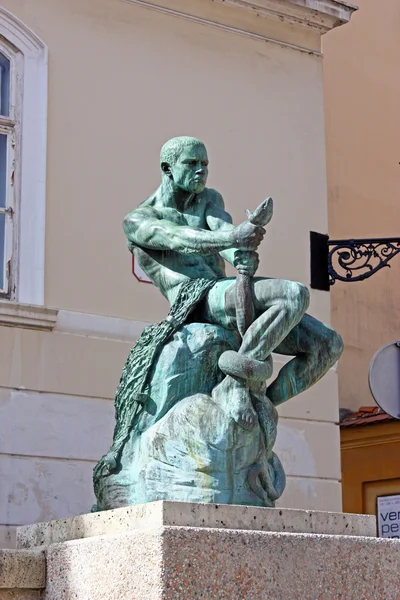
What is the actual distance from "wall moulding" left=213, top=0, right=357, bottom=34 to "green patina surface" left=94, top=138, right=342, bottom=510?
562cm

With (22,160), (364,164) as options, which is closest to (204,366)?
(22,160)

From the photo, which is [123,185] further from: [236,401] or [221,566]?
[221,566]

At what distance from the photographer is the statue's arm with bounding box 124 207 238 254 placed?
5148 mm

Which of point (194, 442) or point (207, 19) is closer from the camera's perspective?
point (194, 442)

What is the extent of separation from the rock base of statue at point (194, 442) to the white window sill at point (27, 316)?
12.5ft

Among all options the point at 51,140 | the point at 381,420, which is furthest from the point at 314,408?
the point at 51,140

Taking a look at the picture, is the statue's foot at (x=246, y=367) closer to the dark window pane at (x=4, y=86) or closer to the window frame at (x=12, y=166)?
the window frame at (x=12, y=166)

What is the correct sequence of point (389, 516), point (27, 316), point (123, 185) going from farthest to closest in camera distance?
point (389, 516)
point (123, 185)
point (27, 316)

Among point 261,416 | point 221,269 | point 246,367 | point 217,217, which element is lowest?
point 261,416

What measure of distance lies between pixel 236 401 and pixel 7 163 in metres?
4.82

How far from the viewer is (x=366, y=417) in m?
12.3

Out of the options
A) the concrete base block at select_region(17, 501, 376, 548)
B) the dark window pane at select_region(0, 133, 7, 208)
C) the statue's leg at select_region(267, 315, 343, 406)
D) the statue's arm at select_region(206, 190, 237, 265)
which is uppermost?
Result: the dark window pane at select_region(0, 133, 7, 208)

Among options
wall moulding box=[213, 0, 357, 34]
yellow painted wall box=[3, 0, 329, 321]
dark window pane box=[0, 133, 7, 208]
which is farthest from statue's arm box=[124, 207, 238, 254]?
wall moulding box=[213, 0, 357, 34]

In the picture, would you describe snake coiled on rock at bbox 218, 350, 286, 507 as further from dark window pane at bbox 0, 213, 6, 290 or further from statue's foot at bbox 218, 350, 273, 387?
dark window pane at bbox 0, 213, 6, 290
